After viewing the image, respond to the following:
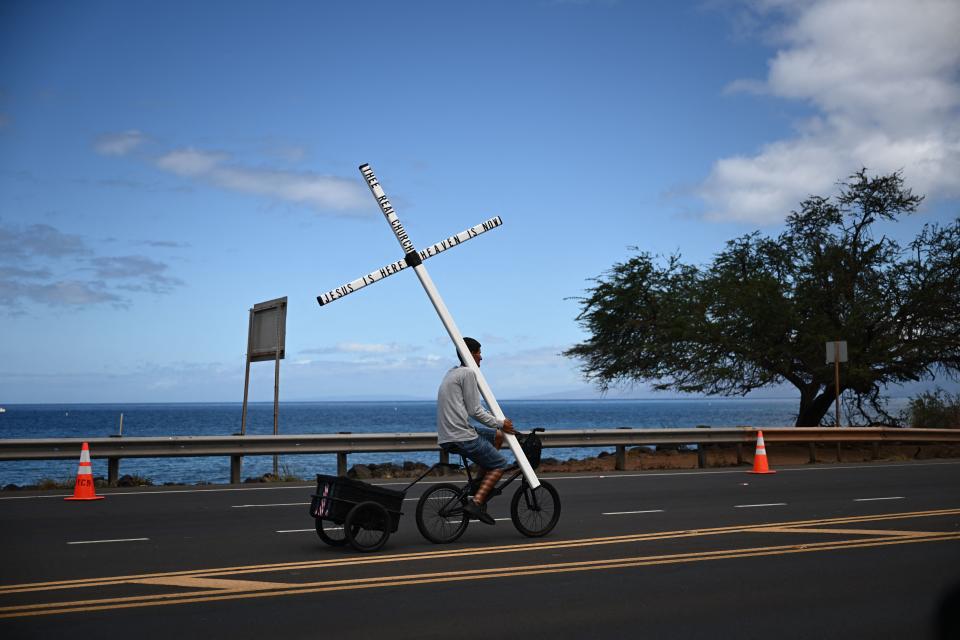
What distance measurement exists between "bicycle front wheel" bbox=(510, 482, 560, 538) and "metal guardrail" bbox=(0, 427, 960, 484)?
261 inches

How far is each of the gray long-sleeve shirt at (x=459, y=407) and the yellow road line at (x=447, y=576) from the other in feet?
5.77

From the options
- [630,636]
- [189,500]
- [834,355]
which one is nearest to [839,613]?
[630,636]

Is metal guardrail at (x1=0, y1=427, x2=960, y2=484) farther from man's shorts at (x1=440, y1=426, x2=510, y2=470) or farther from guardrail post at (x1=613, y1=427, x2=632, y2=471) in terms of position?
man's shorts at (x1=440, y1=426, x2=510, y2=470)

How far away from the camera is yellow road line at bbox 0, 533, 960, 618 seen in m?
7.31

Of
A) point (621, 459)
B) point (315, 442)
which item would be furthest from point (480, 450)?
point (621, 459)

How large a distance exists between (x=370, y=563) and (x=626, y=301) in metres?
25.3

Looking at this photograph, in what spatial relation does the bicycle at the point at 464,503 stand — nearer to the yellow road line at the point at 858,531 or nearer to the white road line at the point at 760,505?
the yellow road line at the point at 858,531

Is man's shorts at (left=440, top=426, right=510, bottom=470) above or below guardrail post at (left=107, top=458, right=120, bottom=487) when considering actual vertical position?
above

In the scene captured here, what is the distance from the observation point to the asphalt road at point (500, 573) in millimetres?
6785

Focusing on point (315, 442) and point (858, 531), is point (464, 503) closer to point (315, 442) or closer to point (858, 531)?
point (858, 531)

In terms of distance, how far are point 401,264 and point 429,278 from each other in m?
0.37

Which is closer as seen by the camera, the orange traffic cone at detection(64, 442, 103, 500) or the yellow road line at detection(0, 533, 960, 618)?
the yellow road line at detection(0, 533, 960, 618)

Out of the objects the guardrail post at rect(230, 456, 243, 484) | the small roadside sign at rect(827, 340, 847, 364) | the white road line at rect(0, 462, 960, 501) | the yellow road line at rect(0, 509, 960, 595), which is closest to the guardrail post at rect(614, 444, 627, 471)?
the white road line at rect(0, 462, 960, 501)

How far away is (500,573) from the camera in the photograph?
8727mm
